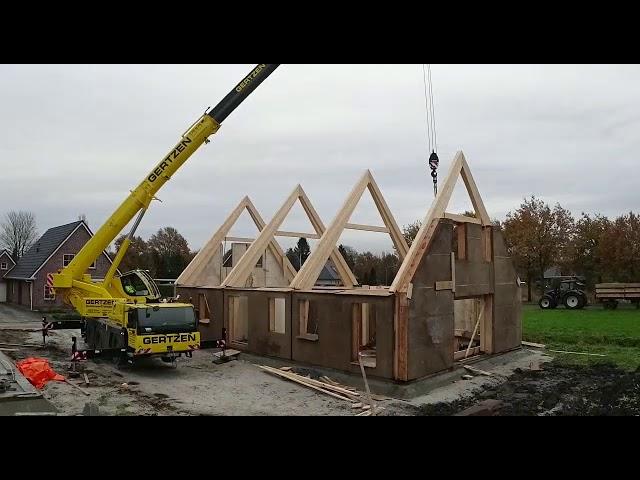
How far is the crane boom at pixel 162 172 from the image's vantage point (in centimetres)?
1335

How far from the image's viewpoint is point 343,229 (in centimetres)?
1481

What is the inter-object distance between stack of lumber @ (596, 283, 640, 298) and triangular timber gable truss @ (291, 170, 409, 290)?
1874 cm

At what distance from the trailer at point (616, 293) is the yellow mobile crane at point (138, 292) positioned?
2495 cm

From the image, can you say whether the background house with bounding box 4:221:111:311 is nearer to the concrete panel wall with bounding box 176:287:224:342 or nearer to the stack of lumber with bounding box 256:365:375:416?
the concrete panel wall with bounding box 176:287:224:342

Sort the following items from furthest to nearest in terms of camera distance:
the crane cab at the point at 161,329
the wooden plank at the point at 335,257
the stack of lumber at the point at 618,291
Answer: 1. the stack of lumber at the point at 618,291
2. the wooden plank at the point at 335,257
3. the crane cab at the point at 161,329

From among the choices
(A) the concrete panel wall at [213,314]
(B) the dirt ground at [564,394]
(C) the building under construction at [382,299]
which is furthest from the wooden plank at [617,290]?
(A) the concrete panel wall at [213,314]

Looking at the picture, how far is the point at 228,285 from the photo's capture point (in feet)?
54.7

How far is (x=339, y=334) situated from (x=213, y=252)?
8412 mm

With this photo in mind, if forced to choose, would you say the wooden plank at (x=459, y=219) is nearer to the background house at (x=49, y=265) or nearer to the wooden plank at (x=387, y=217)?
the wooden plank at (x=387, y=217)

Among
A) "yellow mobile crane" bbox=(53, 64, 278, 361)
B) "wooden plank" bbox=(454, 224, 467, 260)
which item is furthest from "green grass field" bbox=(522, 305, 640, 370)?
"yellow mobile crane" bbox=(53, 64, 278, 361)

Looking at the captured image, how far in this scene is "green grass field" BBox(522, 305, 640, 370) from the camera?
51.0 feet

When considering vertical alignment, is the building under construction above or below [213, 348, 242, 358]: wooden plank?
above
